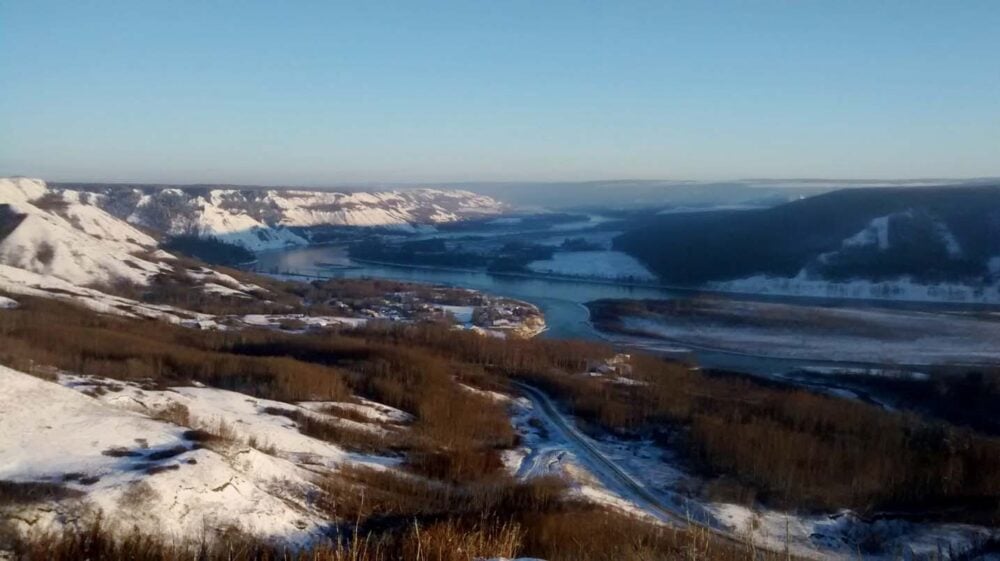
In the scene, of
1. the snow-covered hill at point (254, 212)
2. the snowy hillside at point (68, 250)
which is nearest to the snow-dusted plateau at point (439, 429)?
the snowy hillside at point (68, 250)

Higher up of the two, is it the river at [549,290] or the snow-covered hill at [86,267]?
the snow-covered hill at [86,267]

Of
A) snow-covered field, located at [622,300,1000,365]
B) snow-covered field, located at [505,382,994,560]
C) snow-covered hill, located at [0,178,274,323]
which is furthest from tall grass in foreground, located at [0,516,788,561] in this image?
snow-covered field, located at [622,300,1000,365]

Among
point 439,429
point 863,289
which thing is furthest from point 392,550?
point 863,289

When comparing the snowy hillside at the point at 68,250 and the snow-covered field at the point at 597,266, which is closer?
the snowy hillside at the point at 68,250

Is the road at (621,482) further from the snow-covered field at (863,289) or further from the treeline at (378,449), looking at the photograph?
the snow-covered field at (863,289)

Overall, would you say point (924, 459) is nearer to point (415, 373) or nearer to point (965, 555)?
point (965, 555)

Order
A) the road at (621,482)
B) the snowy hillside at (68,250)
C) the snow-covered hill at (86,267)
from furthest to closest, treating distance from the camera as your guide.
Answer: the snowy hillside at (68,250) < the snow-covered hill at (86,267) < the road at (621,482)
